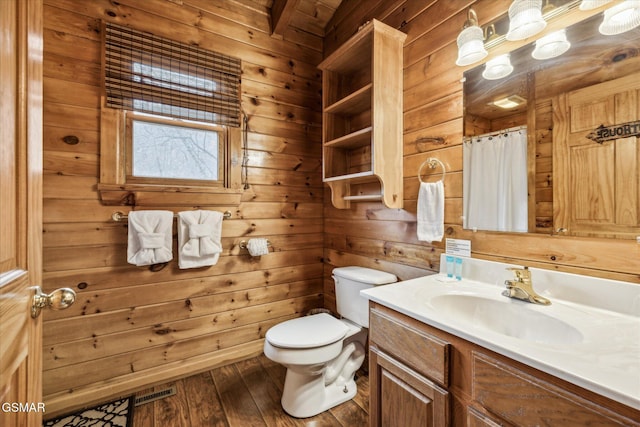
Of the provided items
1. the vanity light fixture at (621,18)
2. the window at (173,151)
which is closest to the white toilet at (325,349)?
the window at (173,151)

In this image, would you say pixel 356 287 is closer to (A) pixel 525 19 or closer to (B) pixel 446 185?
(B) pixel 446 185

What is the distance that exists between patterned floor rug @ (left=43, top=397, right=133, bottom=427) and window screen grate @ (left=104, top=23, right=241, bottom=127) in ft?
5.57

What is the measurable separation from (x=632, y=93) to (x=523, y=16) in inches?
18.0

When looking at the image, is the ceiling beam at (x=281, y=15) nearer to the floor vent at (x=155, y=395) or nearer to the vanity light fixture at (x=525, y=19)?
the vanity light fixture at (x=525, y=19)

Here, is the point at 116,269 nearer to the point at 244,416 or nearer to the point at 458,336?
the point at 244,416

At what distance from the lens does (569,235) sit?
1023 mm

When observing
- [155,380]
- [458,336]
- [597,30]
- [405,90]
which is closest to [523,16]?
[597,30]

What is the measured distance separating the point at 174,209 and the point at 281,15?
1.52 metres

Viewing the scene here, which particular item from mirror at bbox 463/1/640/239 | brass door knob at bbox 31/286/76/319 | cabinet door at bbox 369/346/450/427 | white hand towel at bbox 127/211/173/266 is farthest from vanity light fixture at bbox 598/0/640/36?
white hand towel at bbox 127/211/173/266

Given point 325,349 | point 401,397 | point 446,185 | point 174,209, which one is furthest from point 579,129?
point 174,209

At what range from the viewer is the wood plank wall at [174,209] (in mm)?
1534

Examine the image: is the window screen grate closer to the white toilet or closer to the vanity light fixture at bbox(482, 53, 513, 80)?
the white toilet

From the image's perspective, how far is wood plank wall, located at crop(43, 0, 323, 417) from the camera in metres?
1.53

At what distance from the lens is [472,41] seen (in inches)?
48.7
